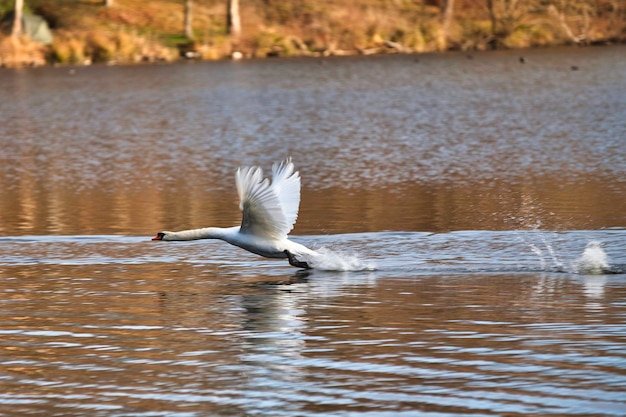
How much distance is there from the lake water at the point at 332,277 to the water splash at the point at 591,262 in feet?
0.15

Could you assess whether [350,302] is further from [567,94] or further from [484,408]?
[567,94]

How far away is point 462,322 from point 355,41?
256ft

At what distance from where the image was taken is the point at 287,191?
1557cm

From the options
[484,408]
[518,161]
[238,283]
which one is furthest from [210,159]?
[484,408]

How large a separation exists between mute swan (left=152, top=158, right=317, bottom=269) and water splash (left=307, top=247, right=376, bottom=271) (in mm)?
537

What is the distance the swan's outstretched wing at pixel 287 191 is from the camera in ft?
50.6

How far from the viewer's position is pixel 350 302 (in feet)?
45.2

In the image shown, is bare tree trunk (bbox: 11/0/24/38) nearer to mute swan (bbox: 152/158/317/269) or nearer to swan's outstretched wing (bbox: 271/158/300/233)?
mute swan (bbox: 152/158/317/269)

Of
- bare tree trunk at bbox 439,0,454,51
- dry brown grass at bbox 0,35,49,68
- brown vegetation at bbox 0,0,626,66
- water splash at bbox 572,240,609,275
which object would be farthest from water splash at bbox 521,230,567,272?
bare tree trunk at bbox 439,0,454,51

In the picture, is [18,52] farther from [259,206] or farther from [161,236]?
[259,206]

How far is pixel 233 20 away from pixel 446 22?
1504 centimetres

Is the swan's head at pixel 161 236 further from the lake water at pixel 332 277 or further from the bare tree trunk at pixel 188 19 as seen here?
the bare tree trunk at pixel 188 19

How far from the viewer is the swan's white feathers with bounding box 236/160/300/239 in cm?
1519

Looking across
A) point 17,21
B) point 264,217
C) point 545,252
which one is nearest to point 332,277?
point 264,217
